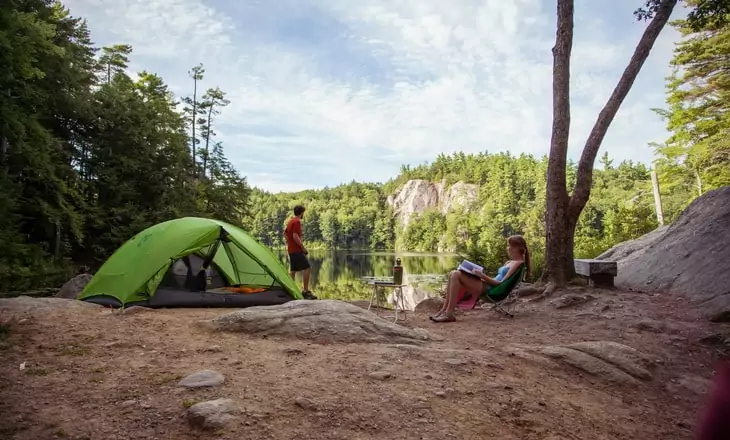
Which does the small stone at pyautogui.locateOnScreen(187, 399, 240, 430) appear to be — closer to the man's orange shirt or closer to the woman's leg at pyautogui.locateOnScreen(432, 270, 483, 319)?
the woman's leg at pyautogui.locateOnScreen(432, 270, 483, 319)

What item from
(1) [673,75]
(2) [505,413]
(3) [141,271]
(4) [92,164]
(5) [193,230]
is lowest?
(2) [505,413]

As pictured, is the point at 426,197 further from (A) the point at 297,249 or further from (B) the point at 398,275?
(B) the point at 398,275

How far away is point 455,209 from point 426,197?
20097mm

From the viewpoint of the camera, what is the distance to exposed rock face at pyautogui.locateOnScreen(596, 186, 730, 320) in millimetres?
6027

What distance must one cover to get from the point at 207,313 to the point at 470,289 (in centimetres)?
365

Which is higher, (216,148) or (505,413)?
(216,148)

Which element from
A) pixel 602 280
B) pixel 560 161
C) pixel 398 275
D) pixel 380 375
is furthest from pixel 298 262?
pixel 380 375

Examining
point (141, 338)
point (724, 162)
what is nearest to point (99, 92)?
point (141, 338)

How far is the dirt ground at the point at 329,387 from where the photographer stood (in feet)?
9.18

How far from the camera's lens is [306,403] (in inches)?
119

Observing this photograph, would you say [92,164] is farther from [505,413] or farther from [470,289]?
[505,413]

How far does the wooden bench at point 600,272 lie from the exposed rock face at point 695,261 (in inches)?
15.7

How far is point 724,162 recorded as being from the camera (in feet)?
63.1

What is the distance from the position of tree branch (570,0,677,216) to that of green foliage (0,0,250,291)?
8.76 meters
